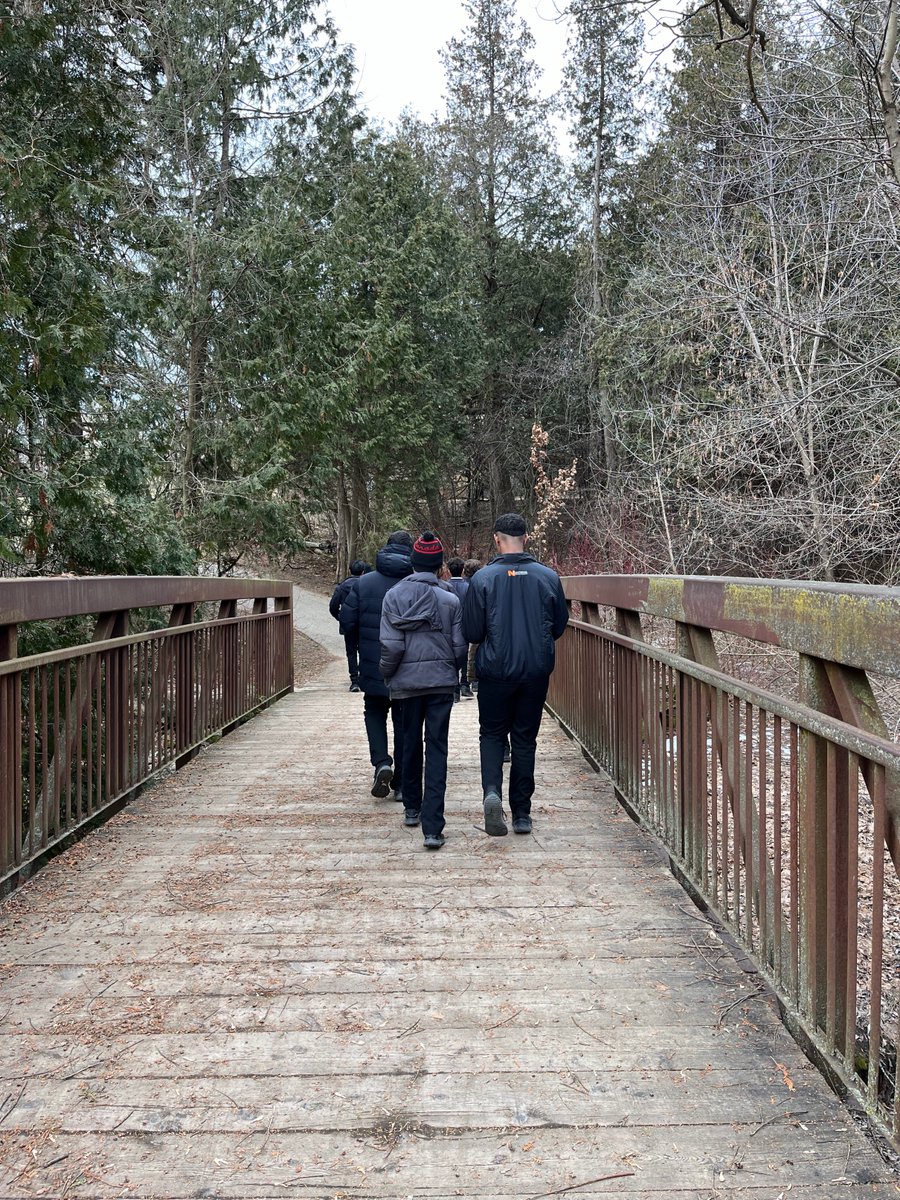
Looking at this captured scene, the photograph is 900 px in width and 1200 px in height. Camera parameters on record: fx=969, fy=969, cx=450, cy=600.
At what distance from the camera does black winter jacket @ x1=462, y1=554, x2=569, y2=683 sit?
5012 mm

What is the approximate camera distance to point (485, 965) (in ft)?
10.9

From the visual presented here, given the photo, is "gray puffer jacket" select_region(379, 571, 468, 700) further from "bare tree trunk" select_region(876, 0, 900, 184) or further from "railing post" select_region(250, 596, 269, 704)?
"railing post" select_region(250, 596, 269, 704)

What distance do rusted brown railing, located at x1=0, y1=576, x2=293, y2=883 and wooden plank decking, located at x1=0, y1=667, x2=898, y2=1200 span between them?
1.20 feet

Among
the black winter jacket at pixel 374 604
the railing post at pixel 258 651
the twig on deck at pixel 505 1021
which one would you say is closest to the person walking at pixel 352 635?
the black winter jacket at pixel 374 604

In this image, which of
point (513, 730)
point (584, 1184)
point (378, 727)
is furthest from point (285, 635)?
point (584, 1184)

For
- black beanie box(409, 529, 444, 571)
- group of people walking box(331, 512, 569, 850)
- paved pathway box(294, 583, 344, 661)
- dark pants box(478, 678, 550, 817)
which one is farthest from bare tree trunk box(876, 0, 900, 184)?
paved pathway box(294, 583, 344, 661)

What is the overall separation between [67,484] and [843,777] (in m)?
7.45

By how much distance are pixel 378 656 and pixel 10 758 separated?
2541 mm

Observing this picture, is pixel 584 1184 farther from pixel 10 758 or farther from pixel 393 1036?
pixel 10 758

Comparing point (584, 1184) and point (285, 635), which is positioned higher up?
point (285, 635)

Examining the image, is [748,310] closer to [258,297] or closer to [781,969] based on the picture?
[258,297]

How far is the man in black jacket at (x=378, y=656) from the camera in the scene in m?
5.93

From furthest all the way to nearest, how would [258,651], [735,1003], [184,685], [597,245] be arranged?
[597,245] → [258,651] → [184,685] → [735,1003]

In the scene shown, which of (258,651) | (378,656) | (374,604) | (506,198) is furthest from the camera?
(506,198)
